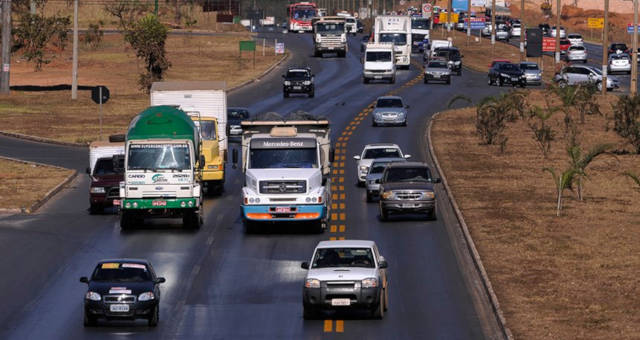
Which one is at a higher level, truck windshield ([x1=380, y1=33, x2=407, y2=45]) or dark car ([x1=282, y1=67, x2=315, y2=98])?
truck windshield ([x1=380, y1=33, x2=407, y2=45])

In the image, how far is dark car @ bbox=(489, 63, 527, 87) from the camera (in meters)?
95.3

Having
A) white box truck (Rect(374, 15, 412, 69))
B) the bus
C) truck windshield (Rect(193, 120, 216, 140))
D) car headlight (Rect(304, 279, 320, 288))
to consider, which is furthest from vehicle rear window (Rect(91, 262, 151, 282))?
the bus

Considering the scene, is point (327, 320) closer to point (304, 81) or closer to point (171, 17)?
point (304, 81)

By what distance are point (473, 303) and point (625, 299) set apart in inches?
144

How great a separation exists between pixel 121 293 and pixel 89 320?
1.38 meters

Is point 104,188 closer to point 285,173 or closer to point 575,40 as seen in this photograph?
point 285,173

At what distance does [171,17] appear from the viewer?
634 ft

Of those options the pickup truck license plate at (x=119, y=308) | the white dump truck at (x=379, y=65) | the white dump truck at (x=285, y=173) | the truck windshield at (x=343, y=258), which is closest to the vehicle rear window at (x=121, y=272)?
the pickup truck license plate at (x=119, y=308)

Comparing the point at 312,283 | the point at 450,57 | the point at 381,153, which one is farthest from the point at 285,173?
the point at 450,57

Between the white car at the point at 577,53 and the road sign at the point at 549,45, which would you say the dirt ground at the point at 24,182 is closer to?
the road sign at the point at 549,45

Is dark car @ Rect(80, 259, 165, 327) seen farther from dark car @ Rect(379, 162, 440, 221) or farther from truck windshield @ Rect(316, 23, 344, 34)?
truck windshield @ Rect(316, 23, 344, 34)

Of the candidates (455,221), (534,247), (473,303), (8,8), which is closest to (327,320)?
(473,303)

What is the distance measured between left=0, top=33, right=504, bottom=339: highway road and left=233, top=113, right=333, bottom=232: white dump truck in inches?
34.8

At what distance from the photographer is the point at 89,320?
1077 inches
